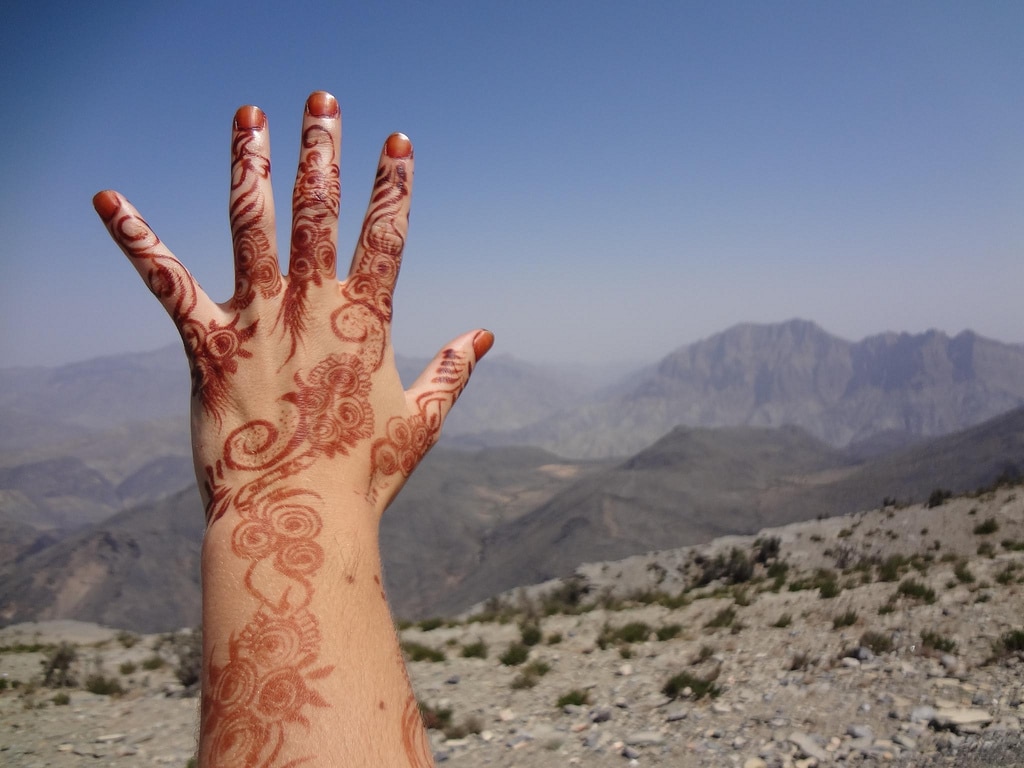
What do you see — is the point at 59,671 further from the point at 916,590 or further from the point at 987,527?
the point at 987,527

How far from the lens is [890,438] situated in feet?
308

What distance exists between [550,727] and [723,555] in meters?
10.3

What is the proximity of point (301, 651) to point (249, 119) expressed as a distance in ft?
4.90

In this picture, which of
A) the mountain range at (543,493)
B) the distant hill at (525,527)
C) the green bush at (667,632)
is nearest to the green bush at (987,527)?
the mountain range at (543,493)

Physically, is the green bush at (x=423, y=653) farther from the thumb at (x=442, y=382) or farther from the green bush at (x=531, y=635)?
the thumb at (x=442, y=382)

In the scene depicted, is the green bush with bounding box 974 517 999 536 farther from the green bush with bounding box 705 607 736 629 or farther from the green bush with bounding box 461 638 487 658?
the green bush with bounding box 461 638 487 658

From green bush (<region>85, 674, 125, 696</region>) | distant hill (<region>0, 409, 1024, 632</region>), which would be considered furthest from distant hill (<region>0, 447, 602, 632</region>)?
green bush (<region>85, 674, 125, 696</region>)

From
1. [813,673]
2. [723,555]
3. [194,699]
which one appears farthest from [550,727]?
[723,555]

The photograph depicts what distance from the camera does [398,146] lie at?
1939 mm

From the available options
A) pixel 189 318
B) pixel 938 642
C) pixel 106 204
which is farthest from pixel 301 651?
pixel 938 642

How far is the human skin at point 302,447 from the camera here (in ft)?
4.20

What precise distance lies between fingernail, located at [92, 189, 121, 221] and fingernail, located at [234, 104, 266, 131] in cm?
40

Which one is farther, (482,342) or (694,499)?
(694,499)

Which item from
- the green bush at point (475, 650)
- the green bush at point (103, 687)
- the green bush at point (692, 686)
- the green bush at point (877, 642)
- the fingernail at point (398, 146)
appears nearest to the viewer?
the fingernail at point (398, 146)
